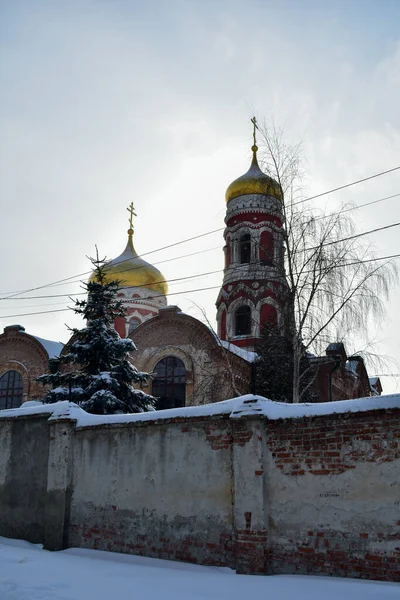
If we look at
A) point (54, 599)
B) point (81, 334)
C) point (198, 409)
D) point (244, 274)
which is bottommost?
point (54, 599)

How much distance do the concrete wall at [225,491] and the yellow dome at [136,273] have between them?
75.5ft

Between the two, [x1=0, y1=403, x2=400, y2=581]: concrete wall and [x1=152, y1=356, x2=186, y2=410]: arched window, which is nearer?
[x1=0, y1=403, x2=400, y2=581]: concrete wall

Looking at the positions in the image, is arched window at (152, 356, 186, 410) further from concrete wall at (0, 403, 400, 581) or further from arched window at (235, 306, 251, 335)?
concrete wall at (0, 403, 400, 581)

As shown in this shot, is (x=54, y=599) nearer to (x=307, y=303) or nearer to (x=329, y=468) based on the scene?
(x=329, y=468)

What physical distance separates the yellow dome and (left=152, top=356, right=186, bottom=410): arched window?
31.4 feet

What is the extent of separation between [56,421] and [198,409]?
2902 mm

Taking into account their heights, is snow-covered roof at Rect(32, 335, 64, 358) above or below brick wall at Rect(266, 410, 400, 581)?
above

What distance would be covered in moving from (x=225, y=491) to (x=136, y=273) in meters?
26.5

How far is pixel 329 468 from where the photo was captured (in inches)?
287

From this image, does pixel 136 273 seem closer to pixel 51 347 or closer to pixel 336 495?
pixel 51 347

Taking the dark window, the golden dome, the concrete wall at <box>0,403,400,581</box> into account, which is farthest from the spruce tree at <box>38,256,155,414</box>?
the dark window

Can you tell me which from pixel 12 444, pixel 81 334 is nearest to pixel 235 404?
pixel 12 444

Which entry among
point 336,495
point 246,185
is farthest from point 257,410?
point 246,185

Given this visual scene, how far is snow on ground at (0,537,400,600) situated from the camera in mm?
6391
